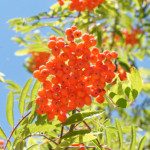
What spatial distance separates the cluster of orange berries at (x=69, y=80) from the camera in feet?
5.40

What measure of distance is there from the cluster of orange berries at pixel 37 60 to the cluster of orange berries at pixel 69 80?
2.72m

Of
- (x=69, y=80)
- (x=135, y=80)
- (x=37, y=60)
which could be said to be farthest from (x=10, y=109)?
(x=37, y=60)

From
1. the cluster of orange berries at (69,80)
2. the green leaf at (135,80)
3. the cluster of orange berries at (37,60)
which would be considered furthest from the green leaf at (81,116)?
the cluster of orange berries at (37,60)

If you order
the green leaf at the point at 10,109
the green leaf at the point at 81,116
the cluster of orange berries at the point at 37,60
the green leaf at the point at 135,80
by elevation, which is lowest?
the green leaf at the point at 81,116

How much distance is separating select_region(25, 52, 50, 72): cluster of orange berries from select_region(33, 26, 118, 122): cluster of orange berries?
2.72m

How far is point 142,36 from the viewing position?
500 cm

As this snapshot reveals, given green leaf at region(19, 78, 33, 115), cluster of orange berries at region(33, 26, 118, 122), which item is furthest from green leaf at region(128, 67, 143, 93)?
green leaf at region(19, 78, 33, 115)

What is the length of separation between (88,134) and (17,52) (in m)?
2.30

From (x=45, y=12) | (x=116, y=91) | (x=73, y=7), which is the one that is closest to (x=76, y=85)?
(x=116, y=91)

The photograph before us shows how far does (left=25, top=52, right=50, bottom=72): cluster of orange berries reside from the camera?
4.52 m

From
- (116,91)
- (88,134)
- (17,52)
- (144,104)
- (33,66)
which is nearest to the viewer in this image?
(88,134)

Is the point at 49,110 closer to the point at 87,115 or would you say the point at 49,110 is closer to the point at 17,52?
the point at 87,115

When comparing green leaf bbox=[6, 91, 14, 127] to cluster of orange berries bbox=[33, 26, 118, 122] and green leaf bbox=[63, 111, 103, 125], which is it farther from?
green leaf bbox=[63, 111, 103, 125]

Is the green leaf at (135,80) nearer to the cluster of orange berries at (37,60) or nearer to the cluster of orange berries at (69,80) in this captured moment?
the cluster of orange berries at (69,80)
